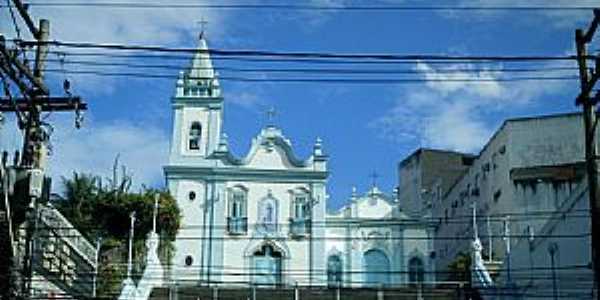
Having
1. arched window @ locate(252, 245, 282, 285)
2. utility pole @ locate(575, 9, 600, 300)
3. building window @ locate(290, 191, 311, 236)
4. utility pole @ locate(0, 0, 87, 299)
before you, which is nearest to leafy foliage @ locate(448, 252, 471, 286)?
building window @ locate(290, 191, 311, 236)

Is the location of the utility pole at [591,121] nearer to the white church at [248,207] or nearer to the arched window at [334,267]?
the white church at [248,207]

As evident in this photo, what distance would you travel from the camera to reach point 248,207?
51.2 m

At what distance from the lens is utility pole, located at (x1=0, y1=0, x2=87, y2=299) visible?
15.5m

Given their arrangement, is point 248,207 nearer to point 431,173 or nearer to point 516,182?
point 516,182

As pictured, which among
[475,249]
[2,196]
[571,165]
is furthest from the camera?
[571,165]

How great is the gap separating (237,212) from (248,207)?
710mm

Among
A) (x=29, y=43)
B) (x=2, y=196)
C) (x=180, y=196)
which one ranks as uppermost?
(x=180, y=196)

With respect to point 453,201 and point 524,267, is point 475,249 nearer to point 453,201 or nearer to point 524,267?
point 524,267

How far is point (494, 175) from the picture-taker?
51656 millimetres

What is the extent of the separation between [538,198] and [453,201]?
44.8ft

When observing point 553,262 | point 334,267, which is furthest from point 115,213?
point 553,262

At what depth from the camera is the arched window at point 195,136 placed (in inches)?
2039

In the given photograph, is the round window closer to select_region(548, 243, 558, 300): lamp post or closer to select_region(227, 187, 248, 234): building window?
select_region(227, 187, 248, 234): building window

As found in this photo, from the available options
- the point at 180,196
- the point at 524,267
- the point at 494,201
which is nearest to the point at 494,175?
the point at 494,201
